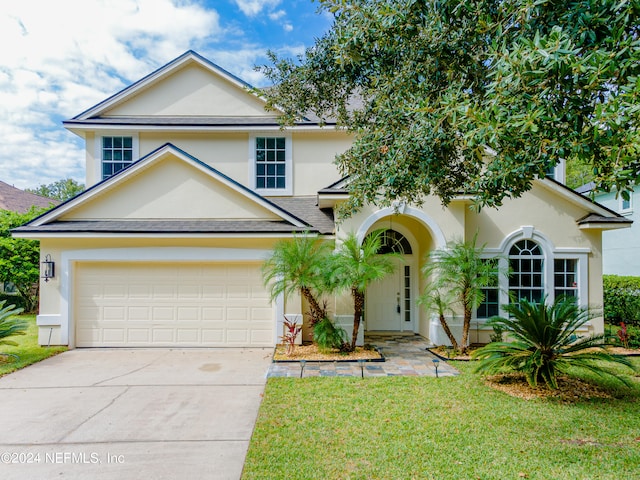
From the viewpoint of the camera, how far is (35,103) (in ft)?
87.9

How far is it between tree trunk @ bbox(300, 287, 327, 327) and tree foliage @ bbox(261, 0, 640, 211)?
9.92 feet

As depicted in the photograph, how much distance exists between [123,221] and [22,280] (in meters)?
9.80

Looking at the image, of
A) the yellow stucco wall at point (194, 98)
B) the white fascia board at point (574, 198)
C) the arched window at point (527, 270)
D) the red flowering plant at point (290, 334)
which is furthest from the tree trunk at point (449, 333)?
the yellow stucco wall at point (194, 98)

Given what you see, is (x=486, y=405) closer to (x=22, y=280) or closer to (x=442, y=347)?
(x=442, y=347)

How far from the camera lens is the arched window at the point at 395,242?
11.8 meters

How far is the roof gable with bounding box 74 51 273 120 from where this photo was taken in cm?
1255

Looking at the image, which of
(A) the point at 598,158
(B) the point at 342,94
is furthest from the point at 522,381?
(B) the point at 342,94

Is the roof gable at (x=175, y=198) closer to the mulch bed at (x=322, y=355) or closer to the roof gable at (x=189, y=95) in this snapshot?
the mulch bed at (x=322, y=355)

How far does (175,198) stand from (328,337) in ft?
18.6

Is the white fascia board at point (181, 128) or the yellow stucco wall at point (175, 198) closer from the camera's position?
the yellow stucco wall at point (175, 198)

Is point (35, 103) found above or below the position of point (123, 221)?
above

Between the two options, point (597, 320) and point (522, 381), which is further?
point (597, 320)

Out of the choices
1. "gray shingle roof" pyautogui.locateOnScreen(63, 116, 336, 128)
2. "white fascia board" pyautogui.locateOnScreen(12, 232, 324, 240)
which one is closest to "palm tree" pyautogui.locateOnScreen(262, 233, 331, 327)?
"white fascia board" pyautogui.locateOnScreen(12, 232, 324, 240)

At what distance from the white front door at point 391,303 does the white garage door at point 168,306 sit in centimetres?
357
